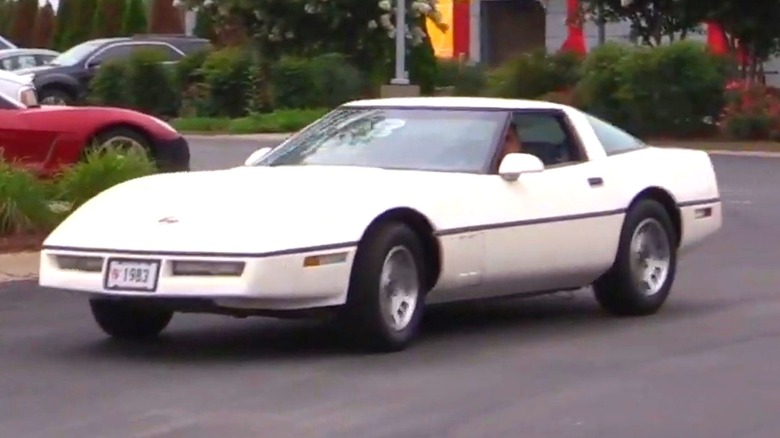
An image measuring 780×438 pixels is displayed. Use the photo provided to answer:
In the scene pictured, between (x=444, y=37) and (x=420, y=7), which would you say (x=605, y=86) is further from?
(x=444, y=37)

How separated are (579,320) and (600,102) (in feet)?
75.0

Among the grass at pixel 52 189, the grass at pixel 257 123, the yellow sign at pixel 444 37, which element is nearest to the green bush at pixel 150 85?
the grass at pixel 257 123

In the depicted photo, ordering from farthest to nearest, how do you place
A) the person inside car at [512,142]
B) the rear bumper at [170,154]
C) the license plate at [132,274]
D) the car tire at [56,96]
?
the car tire at [56,96]
the rear bumper at [170,154]
the person inside car at [512,142]
the license plate at [132,274]

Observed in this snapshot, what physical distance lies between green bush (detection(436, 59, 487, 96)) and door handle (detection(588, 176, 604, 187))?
2854 centimetres

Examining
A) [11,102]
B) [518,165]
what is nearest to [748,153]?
[11,102]

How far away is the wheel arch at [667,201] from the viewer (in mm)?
11531

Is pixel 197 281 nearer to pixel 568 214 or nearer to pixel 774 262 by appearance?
pixel 568 214

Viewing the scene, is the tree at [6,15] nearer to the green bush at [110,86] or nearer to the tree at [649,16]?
the green bush at [110,86]

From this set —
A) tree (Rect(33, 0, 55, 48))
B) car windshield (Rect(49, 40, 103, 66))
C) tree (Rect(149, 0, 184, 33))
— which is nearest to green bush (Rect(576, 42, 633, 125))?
car windshield (Rect(49, 40, 103, 66))

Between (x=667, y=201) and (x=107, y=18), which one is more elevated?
(x=667, y=201)

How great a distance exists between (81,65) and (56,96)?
220cm

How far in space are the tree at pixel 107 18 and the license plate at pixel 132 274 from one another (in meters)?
50.4

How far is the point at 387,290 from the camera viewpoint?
9852 mm

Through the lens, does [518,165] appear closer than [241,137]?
Yes
